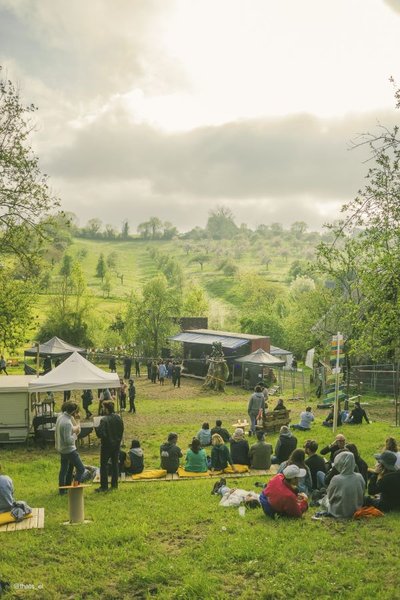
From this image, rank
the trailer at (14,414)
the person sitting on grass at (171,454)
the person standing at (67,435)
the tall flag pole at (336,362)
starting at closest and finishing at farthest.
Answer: the person standing at (67,435), the person sitting on grass at (171,454), the trailer at (14,414), the tall flag pole at (336,362)

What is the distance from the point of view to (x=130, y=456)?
13008mm

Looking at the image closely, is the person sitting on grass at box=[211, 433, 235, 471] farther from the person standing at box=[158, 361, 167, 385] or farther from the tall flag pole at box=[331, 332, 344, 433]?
the person standing at box=[158, 361, 167, 385]

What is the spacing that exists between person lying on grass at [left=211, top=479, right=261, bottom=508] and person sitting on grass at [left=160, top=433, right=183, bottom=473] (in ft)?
7.28

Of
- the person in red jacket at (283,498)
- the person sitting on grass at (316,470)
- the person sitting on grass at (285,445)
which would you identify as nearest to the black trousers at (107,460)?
the person in red jacket at (283,498)

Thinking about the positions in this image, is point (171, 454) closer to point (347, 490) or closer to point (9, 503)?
point (9, 503)

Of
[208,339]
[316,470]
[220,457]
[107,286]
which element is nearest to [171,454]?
[220,457]

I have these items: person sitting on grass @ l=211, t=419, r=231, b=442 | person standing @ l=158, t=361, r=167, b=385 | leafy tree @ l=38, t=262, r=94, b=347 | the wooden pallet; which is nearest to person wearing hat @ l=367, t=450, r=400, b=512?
the wooden pallet

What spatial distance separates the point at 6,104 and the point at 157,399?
18837mm

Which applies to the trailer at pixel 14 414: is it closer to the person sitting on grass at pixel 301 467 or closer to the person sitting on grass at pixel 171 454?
the person sitting on grass at pixel 171 454

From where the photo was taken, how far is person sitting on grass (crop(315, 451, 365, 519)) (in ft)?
29.7

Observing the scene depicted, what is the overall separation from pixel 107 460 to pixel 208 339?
3135 cm

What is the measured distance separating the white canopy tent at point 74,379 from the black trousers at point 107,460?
731cm

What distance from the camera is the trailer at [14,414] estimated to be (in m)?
17.8

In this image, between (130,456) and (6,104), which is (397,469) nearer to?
(130,456)
